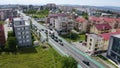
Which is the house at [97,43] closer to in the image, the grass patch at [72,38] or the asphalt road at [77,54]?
the asphalt road at [77,54]

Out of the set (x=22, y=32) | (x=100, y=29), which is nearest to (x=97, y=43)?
(x=100, y=29)

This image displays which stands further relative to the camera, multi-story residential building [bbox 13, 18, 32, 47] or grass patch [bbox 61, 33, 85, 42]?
grass patch [bbox 61, 33, 85, 42]

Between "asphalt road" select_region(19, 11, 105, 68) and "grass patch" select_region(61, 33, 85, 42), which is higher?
"grass patch" select_region(61, 33, 85, 42)

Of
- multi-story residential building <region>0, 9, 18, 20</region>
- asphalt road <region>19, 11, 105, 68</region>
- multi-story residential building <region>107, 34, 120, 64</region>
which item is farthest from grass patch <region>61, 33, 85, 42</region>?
multi-story residential building <region>0, 9, 18, 20</region>

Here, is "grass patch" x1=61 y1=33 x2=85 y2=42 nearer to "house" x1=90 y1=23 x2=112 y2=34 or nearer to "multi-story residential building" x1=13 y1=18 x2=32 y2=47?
"house" x1=90 y1=23 x2=112 y2=34

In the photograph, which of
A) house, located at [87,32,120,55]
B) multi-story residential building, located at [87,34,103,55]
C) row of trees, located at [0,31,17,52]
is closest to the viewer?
multi-story residential building, located at [87,34,103,55]

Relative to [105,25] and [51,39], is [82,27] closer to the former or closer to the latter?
[105,25]

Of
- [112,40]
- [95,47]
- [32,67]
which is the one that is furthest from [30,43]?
[112,40]
